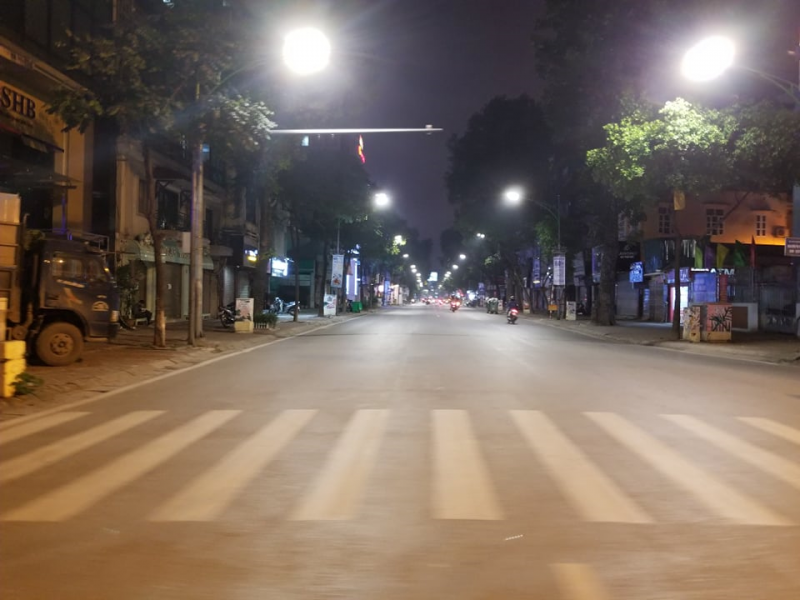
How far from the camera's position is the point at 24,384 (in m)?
11.6

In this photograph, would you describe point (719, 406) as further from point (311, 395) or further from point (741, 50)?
point (741, 50)

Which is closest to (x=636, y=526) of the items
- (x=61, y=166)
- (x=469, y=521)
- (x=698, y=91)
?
(x=469, y=521)

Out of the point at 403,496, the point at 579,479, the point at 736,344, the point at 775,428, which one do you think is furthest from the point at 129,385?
the point at 736,344

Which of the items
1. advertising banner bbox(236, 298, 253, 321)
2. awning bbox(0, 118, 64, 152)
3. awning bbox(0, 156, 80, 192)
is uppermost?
awning bbox(0, 118, 64, 152)

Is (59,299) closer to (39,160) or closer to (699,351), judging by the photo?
(39,160)

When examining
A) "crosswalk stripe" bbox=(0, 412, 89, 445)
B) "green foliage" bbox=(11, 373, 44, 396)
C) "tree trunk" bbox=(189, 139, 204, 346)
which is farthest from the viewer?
"tree trunk" bbox=(189, 139, 204, 346)

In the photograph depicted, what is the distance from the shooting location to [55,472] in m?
7.05

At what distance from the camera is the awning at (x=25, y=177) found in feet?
63.4

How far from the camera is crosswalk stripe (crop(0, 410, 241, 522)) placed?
5.81 metres

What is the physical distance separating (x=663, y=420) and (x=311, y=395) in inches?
219

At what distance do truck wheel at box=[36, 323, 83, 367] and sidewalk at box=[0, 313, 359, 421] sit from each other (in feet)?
0.73

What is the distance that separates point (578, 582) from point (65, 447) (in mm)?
6058

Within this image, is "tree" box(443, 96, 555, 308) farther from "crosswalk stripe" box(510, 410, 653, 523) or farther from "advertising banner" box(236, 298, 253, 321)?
"crosswalk stripe" box(510, 410, 653, 523)

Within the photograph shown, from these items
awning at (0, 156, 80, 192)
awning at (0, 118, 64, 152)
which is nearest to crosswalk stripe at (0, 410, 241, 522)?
awning at (0, 156, 80, 192)
